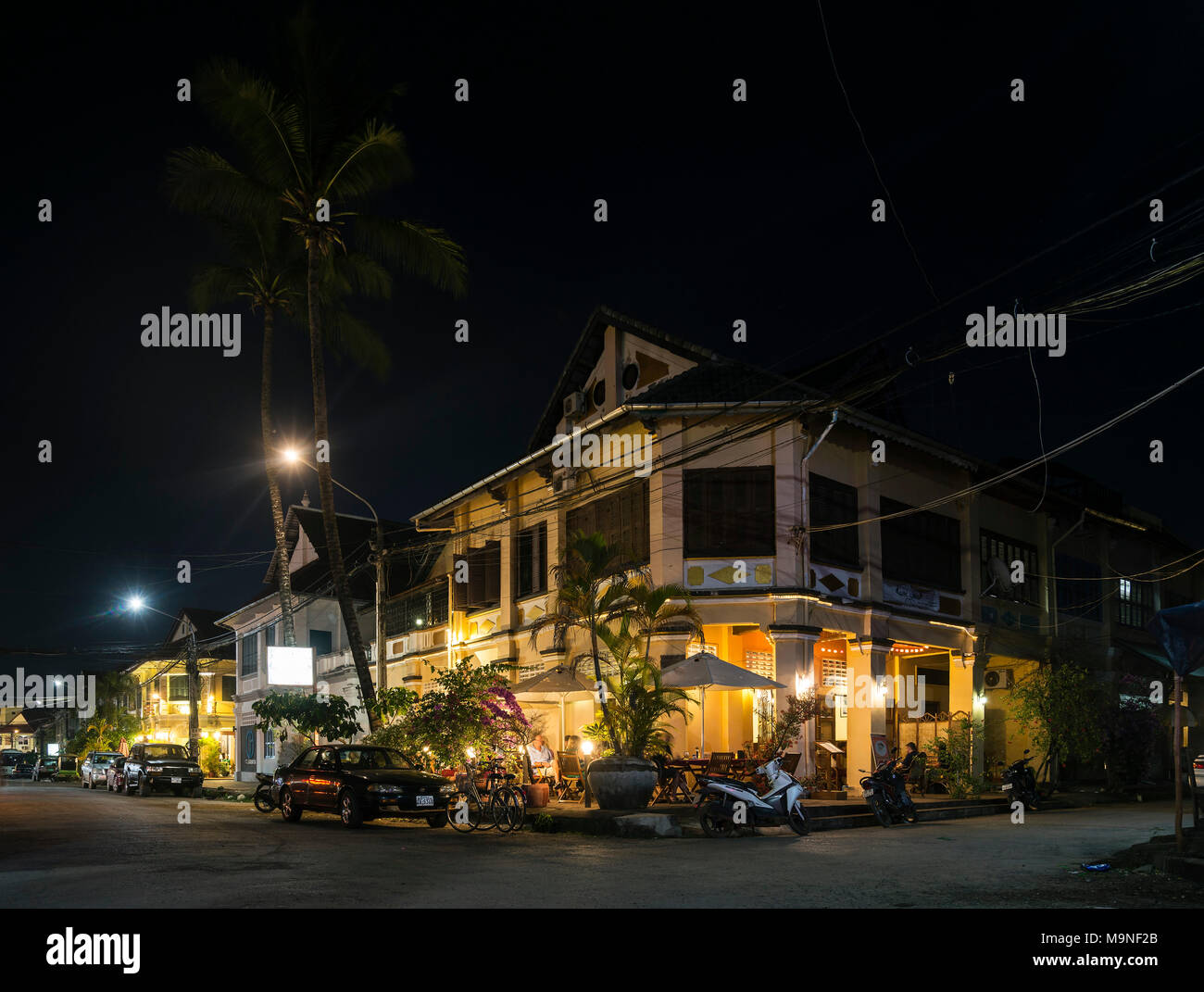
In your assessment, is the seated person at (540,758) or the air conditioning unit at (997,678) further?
the air conditioning unit at (997,678)

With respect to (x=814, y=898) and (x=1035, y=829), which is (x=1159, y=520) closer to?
(x=1035, y=829)

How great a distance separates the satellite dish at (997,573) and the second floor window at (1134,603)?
6602 mm

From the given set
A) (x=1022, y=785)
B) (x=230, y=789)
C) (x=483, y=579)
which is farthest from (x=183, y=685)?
(x=1022, y=785)

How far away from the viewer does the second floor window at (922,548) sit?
24.7 m

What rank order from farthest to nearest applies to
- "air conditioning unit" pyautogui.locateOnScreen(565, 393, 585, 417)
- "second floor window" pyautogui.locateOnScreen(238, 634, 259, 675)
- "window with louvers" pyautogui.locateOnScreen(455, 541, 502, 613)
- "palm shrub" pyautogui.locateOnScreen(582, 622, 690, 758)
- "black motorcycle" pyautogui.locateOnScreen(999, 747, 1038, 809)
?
1. "second floor window" pyautogui.locateOnScreen(238, 634, 259, 675)
2. "window with louvers" pyautogui.locateOnScreen(455, 541, 502, 613)
3. "air conditioning unit" pyautogui.locateOnScreen(565, 393, 585, 417)
4. "black motorcycle" pyautogui.locateOnScreen(999, 747, 1038, 809)
5. "palm shrub" pyautogui.locateOnScreen(582, 622, 690, 758)

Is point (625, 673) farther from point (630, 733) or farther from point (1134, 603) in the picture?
point (1134, 603)

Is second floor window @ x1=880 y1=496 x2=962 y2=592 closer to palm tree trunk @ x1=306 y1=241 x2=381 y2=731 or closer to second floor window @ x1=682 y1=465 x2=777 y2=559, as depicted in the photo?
second floor window @ x1=682 y1=465 x2=777 y2=559

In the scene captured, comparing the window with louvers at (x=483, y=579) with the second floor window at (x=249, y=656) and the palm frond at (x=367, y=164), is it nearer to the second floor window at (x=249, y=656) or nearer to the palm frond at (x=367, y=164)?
the palm frond at (x=367, y=164)

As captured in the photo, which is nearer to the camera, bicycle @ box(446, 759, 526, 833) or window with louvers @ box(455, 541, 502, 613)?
bicycle @ box(446, 759, 526, 833)

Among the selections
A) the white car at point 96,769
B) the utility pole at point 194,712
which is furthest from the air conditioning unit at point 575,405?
the white car at point 96,769

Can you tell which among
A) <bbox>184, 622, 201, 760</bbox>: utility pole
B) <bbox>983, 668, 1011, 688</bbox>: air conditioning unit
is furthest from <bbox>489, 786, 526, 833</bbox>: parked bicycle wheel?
<bbox>184, 622, 201, 760</bbox>: utility pole

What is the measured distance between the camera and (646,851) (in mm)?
14320

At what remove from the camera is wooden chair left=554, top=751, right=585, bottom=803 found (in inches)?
895

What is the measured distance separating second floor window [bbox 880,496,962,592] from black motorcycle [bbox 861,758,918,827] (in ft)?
22.7
